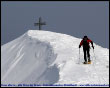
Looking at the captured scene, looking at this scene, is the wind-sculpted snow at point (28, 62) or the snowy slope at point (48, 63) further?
the wind-sculpted snow at point (28, 62)

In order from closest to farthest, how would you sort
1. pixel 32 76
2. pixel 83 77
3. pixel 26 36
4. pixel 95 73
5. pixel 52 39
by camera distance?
pixel 83 77 → pixel 95 73 → pixel 32 76 → pixel 52 39 → pixel 26 36

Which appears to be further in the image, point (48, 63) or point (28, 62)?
point (28, 62)

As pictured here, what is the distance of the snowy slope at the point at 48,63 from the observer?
48.8 ft

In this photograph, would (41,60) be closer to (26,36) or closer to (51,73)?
(51,73)

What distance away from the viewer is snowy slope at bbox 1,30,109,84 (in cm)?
1488

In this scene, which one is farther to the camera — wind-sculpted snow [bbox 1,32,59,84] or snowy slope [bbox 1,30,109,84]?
wind-sculpted snow [bbox 1,32,59,84]

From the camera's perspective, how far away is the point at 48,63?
1888cm

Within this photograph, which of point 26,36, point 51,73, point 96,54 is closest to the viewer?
point 51,73

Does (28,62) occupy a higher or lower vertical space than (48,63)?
lower

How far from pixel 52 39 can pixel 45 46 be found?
2.23 metres

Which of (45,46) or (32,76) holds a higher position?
(45,46)

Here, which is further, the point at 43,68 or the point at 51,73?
the point at 43,68

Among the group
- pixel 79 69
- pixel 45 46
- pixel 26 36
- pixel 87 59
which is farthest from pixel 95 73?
pixel 26 36

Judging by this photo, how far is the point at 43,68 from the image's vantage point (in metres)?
18.8
